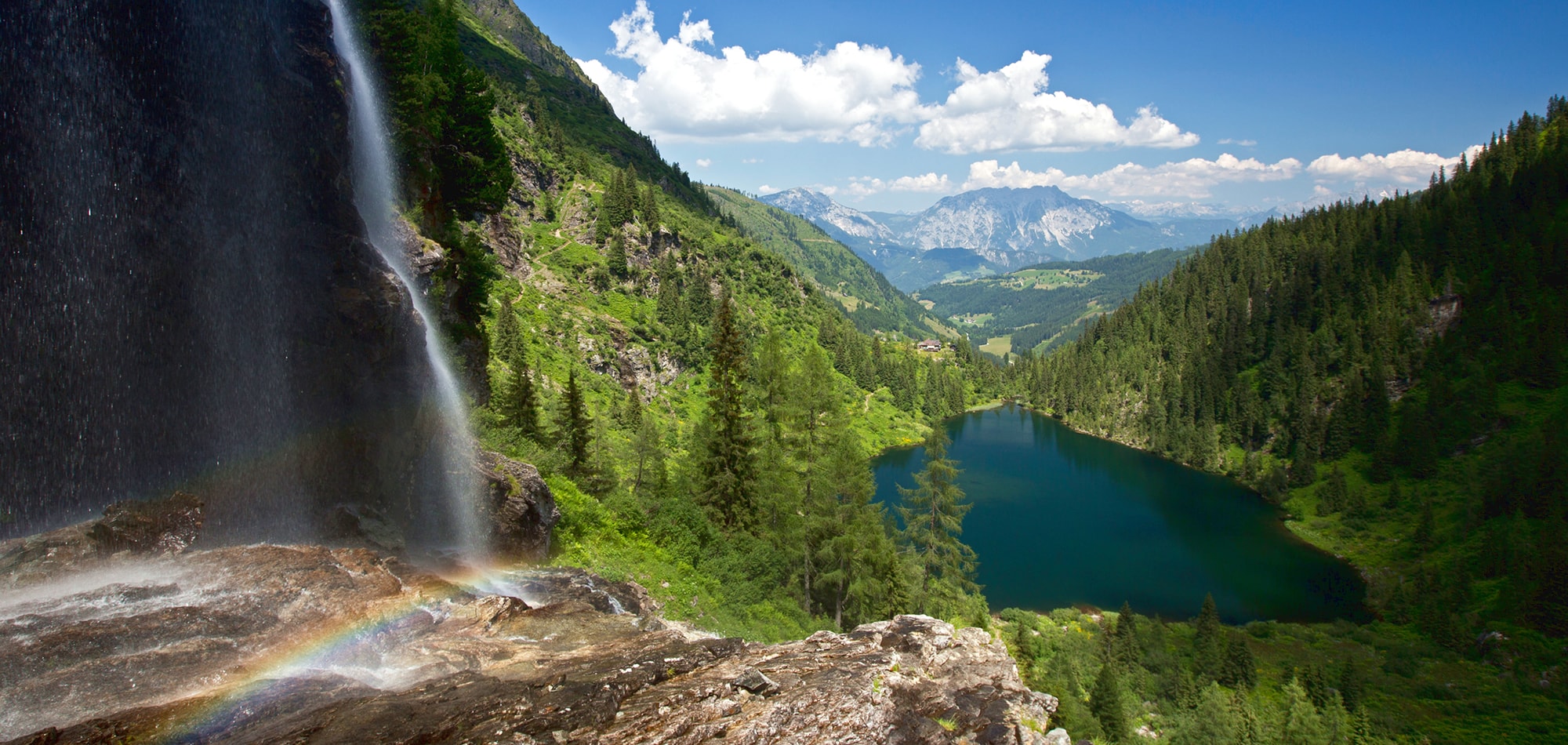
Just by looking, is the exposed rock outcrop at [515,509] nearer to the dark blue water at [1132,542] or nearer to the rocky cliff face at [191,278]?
the rocky cliff face at [191,278]

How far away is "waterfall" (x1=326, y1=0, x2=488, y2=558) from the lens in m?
17.6

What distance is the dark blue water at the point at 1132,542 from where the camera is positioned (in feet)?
215

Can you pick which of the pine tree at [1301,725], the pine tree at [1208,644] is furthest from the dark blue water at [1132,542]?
the pine tree at [1301,725]

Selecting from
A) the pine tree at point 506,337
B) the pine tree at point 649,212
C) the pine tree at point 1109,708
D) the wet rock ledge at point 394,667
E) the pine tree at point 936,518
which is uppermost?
the pine tree at point 649,212

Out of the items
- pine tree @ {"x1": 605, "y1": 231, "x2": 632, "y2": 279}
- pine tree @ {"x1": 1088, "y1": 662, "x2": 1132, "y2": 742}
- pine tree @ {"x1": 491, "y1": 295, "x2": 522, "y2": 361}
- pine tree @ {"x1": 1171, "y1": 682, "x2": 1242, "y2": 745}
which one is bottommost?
pine tree @ {"x1": 1171, "y1": 682, "x2": 1242, "y2": 745}

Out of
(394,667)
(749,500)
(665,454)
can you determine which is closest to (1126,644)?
(749,500)

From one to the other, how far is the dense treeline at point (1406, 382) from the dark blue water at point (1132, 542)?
5802mm

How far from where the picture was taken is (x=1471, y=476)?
81688 millimetres

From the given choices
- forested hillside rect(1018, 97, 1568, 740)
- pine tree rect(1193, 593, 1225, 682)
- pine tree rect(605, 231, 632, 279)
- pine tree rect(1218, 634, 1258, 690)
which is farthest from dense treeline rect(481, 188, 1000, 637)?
pine tree rect(605, 231, 632, 279)

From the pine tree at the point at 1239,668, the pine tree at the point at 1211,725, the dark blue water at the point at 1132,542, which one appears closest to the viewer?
the pine tree at the point at 1211,725

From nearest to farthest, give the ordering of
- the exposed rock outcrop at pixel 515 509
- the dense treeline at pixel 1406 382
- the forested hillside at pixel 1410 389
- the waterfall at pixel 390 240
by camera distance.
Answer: the waterfall at pixel 390 240 < the exposed rock outcrop at pixel 515 509 < the forested hillside at pixel 1410 389 < the dense treeline at pixel 1406 382

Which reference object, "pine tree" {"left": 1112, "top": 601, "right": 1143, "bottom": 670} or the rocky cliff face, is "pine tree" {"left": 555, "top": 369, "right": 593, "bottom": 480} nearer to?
the rocky cliff face

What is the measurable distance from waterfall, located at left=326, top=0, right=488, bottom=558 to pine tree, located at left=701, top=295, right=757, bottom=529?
12.5m

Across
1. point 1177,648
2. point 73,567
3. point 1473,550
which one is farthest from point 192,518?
point 1473,550
